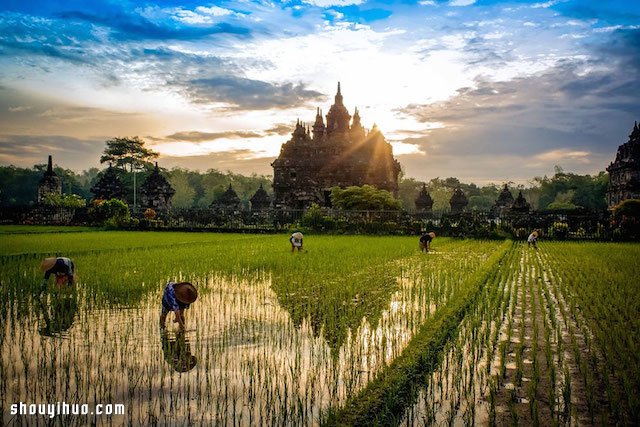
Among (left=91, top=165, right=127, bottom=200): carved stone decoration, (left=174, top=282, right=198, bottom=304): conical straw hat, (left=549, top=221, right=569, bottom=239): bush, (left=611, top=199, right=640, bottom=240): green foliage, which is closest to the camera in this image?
(left=174, top=282, right=198, bottom=304): conical straw hat

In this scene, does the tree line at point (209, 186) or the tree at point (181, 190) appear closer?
the tree line at point (209, 186)

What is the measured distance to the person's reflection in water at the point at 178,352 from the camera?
5213 mm

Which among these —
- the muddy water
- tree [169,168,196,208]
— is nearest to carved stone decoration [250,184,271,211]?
tree [169,168,196,208]

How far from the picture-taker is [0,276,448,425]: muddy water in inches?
166

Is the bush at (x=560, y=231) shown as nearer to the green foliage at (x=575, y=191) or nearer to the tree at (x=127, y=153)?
the green foliage at (x=575, y=191)

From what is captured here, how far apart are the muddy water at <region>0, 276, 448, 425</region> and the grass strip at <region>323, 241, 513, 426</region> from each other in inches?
6.7

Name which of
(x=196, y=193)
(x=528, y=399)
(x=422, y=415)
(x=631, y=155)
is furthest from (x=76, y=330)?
(x=196, y=193)

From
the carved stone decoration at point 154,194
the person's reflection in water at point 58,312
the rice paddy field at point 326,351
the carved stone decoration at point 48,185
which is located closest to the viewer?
the rice paddy field at point 326,351

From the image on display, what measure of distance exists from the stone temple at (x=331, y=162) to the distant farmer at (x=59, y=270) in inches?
1408

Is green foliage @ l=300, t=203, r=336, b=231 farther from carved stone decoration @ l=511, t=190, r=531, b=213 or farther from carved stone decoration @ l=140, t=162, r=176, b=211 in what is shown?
carved stone decoration @ l=511, t=190, r=531, b=213

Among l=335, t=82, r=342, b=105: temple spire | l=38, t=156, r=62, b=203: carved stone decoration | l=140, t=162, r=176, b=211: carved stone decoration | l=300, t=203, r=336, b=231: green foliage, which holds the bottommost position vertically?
l=300, t=203, r=336, b=231: green foliage

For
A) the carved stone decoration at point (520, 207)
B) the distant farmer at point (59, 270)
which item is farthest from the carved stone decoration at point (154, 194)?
the distant farmer at point (59, 270)

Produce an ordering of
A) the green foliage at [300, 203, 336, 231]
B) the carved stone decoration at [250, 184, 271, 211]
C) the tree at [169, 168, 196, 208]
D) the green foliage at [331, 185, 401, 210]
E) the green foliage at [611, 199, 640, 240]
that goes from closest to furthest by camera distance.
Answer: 1. the green foliage at [611, 199, 640, 240]
2. the green foliage at [300, 203, 336, 231]
3. the green foliage at [331, 185, 401, 210]
4. the carved stone decoration at [250, 184, 271, 211]
5. the tree at [169, 168, 196, 208]

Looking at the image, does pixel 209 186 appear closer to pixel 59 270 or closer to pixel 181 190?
pixel 181 190
